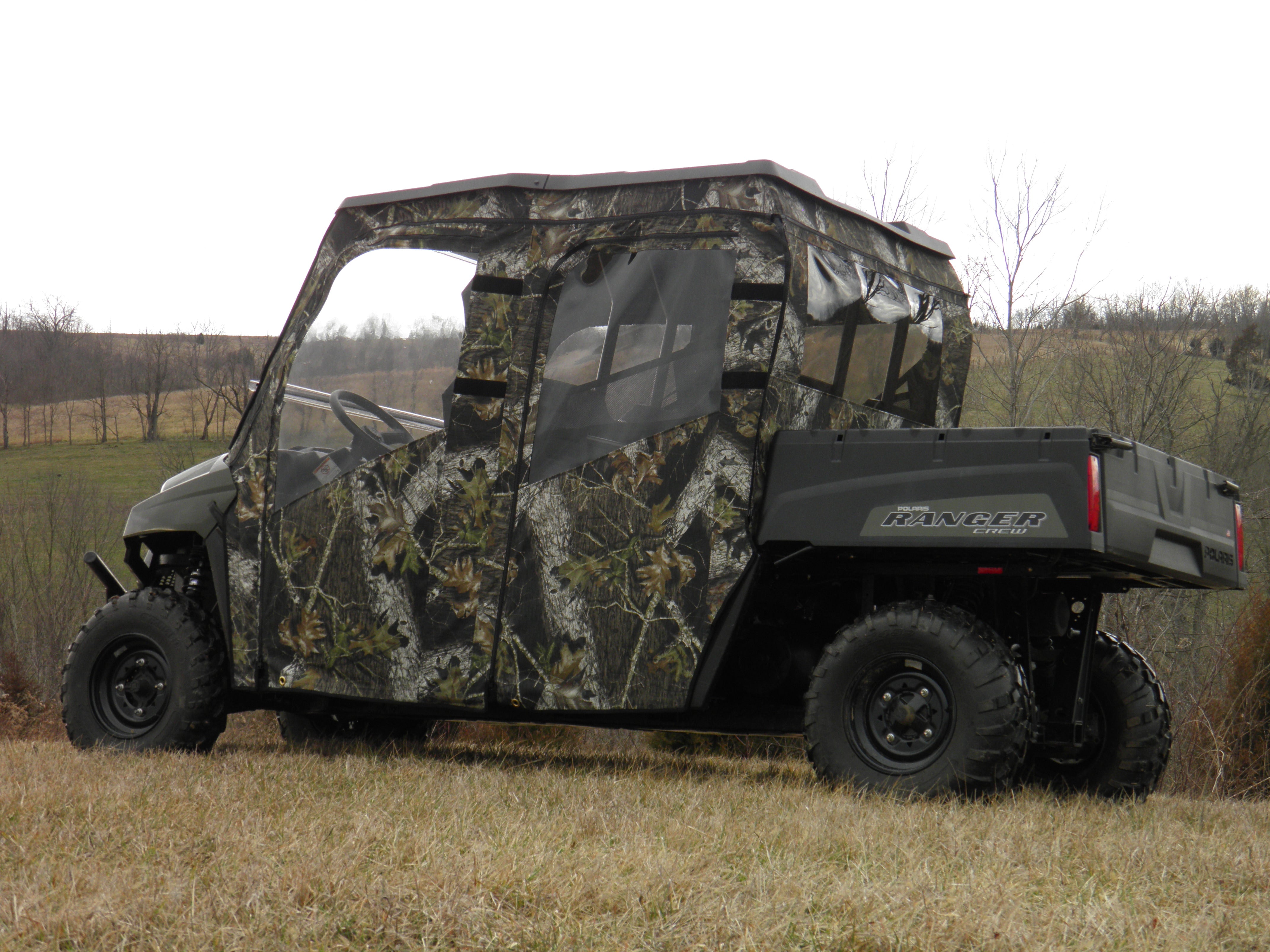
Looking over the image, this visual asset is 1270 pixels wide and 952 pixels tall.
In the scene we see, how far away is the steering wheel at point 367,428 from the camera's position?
231 inches

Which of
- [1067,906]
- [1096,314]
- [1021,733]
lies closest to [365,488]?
[1021,733]

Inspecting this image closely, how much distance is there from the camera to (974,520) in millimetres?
4488

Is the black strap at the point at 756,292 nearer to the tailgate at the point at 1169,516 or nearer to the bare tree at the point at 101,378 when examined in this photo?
the tailgate at the point at 1169,516

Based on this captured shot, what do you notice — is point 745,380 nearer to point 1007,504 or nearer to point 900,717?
point 1007,504

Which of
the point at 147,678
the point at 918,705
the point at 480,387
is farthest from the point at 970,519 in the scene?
the point at 147,678

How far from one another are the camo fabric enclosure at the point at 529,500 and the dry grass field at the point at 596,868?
28.6 inches

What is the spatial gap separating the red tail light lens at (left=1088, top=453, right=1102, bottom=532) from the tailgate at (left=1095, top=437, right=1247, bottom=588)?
0.03m

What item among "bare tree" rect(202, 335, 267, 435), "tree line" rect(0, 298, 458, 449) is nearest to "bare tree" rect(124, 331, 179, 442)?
"tree line" rect(0, 298, 458, 449)

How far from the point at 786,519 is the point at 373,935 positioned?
2.77 m

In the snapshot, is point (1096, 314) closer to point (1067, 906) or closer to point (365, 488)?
point (365, 488)

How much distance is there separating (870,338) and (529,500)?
1.88m

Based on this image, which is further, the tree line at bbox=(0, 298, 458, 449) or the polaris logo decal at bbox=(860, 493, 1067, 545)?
the tree line at bbox=(0, 298, 458, 449)

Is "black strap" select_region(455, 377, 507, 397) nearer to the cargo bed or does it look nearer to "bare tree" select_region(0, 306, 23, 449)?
the cargo bed

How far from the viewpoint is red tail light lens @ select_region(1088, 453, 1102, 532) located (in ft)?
14.0
